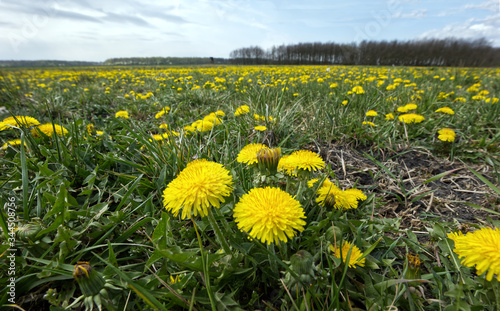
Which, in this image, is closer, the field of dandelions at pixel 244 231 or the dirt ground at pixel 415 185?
the field of dandelions at pixel 244 231

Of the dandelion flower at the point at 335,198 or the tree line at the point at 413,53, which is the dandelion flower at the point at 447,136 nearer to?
the dandelion flower at the point at 335,198

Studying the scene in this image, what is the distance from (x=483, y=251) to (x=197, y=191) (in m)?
1.04

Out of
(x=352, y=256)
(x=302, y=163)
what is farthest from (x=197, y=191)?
(x=352, y=256)

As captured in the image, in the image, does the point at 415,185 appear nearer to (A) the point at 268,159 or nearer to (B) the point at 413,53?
(A) the point at 268,159

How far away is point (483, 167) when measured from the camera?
207 cm

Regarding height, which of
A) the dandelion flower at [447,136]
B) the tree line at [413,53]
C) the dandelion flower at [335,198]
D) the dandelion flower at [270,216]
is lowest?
the dandelion flower at [335,198]

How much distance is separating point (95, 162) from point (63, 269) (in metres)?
1.01

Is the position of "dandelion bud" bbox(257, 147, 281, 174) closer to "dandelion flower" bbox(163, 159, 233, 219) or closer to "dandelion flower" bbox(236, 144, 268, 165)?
"dandelion flower" bbox(236, 144, 268, 165)

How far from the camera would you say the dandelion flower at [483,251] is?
72 cm

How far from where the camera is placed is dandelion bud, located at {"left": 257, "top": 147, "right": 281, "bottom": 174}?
1066 millimetres

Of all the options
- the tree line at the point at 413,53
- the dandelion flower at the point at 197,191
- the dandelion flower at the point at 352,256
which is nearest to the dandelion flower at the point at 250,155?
the dandelion flower at the point at 197,191

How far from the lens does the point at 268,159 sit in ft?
3.54

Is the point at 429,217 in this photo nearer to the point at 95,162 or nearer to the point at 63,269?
the point at 63,269

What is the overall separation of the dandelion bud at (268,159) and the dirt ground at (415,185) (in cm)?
77
